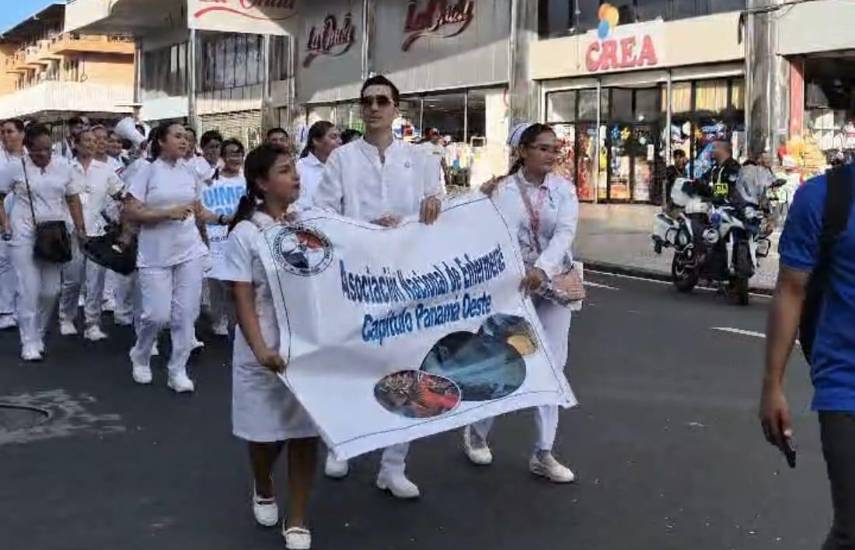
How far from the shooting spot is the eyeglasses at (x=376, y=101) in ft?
18.3

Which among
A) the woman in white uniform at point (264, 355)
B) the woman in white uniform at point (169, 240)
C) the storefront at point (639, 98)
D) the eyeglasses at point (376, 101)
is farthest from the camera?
the storefront at point (639, 98)

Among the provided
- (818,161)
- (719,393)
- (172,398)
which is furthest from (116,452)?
(818,161)

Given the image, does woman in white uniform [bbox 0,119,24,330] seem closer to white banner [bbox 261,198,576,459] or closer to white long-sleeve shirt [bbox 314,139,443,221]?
white long-sleeve shirt [bbox 314,139,443,221]

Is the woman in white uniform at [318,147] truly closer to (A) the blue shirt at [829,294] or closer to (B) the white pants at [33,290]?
(B) the white pants at [33,290]

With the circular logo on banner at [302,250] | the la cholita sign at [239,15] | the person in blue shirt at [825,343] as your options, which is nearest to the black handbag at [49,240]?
the circular logo on banner at [302,250]

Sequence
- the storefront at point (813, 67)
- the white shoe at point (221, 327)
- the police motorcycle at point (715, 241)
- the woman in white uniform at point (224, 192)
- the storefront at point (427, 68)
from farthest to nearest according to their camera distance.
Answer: the storefront at point (427, 68) → the storefront at point (813, 67) → the police motorcycle at point (715, 241) → the white shoe at point (221, 327) → the woman in white uniform at point (224, 192)

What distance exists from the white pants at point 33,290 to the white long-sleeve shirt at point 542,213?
5.16 m

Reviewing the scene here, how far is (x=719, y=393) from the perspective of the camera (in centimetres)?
804

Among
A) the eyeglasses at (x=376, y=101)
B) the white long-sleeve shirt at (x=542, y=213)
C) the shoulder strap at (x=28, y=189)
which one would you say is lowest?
the white long-sleeve shirt at (x=542, y=213)

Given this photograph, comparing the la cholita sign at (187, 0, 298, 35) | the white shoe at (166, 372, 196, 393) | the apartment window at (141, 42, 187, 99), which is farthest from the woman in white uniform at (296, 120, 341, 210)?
the apartment window at (141, 42, 187, 99)

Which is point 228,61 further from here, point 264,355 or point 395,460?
point 264,355

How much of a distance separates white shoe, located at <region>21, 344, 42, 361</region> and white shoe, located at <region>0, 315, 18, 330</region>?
69.8 inches

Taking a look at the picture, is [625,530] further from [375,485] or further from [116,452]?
[116,452]

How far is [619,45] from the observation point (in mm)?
27562
